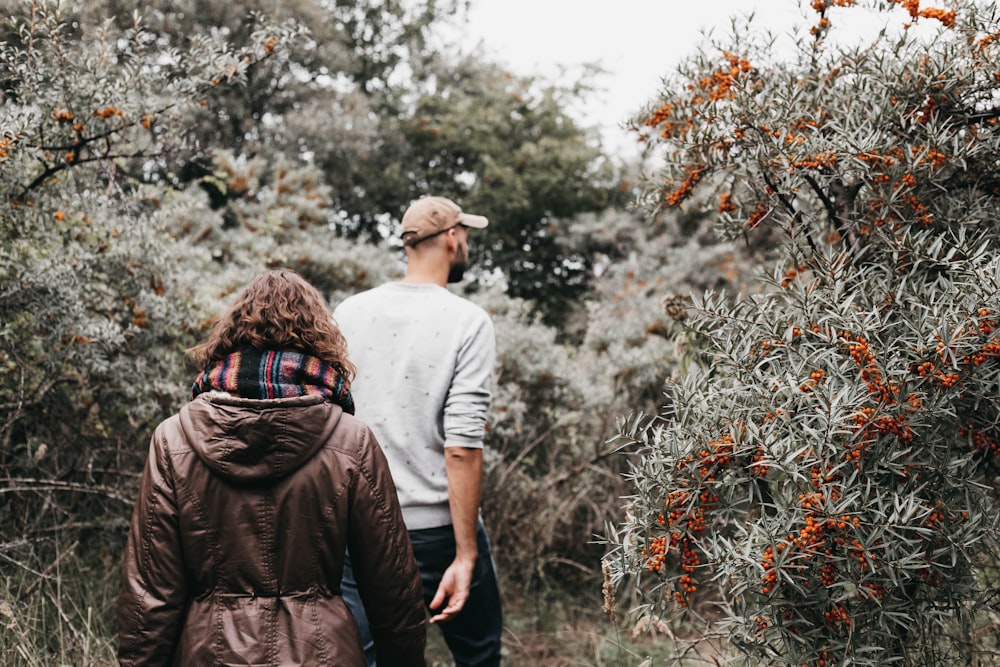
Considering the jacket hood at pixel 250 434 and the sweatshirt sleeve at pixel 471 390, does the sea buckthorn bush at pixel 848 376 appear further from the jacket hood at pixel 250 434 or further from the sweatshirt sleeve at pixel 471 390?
the jacket hood at pixel 250 434

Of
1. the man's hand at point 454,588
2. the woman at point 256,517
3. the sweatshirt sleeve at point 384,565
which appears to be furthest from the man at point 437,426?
the woman at point 256,517

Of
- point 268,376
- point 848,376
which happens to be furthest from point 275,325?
point 848,376

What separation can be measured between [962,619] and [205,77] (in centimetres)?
349

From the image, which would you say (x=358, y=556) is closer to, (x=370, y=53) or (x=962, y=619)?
(x=962, y=619)

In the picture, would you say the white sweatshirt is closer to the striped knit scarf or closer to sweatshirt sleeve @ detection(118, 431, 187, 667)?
the striped knit scarf

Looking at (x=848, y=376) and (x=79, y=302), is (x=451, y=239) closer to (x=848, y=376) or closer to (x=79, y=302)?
(x=848, y=376)

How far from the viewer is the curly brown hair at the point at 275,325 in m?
2.00

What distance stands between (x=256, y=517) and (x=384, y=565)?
1.14ft

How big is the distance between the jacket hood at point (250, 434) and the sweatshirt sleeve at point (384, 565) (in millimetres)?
184

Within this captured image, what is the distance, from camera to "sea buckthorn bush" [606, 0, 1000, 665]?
202cm

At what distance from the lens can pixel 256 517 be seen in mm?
1904

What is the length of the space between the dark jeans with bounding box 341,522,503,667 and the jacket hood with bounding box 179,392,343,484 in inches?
24.3

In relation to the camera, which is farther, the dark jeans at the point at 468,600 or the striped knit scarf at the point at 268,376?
the dark jeans at the point at 468,600

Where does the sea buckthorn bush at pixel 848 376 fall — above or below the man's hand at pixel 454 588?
above
